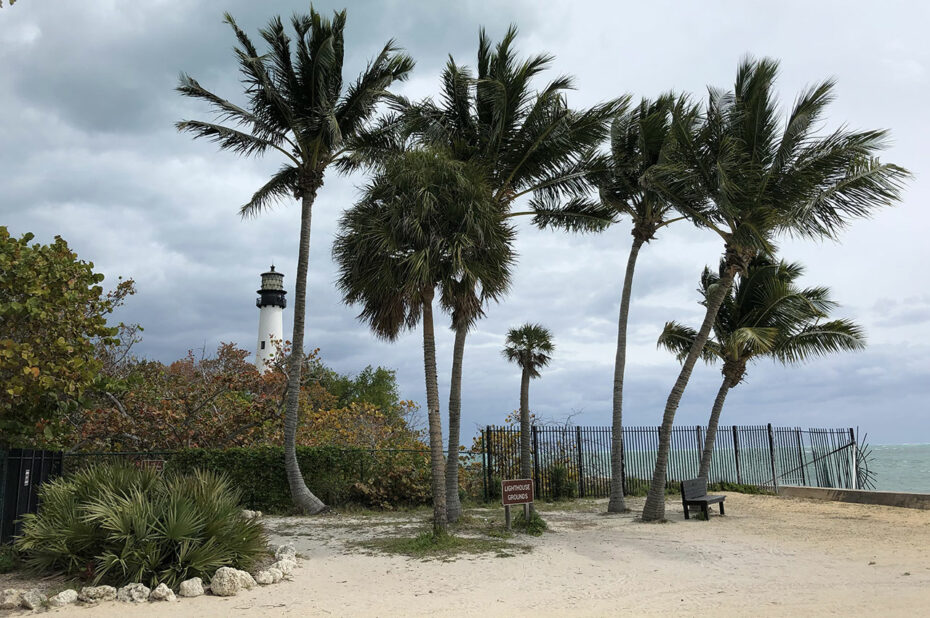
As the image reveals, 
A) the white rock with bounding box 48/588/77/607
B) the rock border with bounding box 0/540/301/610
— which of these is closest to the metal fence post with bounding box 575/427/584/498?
the rock border with bounding box 0/540/301/610

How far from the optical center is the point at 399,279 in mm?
11508

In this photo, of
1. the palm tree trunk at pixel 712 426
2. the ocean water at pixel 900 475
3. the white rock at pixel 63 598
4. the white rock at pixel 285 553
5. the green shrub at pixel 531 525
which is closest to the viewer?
the white rock at pixel 63 598

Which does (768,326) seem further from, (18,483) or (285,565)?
(18,483)

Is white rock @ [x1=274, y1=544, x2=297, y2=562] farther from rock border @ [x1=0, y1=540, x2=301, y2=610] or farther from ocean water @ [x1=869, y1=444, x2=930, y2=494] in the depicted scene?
ocean water @ [x1=869, y1=444, x2=930, y2=494]

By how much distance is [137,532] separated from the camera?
7.82 m

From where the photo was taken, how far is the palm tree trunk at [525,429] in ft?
51.8

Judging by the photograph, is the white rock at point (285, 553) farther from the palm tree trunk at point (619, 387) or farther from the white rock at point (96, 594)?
the palm tree trunk at point (619, 387)

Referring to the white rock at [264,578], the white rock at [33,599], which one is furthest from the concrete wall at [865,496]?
the white rock at [33,599]

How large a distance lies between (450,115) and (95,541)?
1059 centimetres

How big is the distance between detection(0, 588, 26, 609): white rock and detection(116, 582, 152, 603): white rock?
968mm

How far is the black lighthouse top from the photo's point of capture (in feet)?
134

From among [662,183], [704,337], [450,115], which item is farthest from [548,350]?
[450,115]

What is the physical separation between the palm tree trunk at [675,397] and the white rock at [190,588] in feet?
30.8

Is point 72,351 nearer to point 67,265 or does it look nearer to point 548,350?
point 67,265
